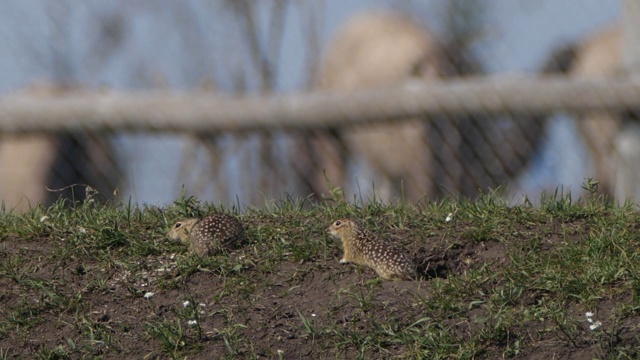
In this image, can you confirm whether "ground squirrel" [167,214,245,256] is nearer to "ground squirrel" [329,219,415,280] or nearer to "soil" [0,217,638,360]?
"soil" [0,217,638,360]

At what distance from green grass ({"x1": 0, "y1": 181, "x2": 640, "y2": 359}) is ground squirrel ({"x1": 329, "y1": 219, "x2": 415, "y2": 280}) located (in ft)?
0.22

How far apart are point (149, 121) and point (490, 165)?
2503 millimetres

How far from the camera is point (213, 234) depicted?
7602 millimetres

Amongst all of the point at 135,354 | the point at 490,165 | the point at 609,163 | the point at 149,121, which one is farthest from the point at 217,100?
the point at 135,354

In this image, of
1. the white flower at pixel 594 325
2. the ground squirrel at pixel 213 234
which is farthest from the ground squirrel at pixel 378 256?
the white flower at pixel 594 325

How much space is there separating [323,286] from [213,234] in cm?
66

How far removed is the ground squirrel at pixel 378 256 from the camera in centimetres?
731

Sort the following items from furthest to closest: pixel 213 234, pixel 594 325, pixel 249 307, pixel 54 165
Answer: pixel 54 165 < pixel 213 234 < pixel 249 307 < pixel 594 325

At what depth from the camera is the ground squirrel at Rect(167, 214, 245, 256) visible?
759 centimetres

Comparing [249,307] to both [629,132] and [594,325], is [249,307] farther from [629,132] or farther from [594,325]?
[629,132]

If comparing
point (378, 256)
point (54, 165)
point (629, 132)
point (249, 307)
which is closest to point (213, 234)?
point (249, 307)

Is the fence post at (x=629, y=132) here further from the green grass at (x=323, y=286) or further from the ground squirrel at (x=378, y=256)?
the ground squirrel at (x=378, y=256)

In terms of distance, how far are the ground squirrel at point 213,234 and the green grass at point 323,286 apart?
0.08 meters

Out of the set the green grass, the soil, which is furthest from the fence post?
the soil
